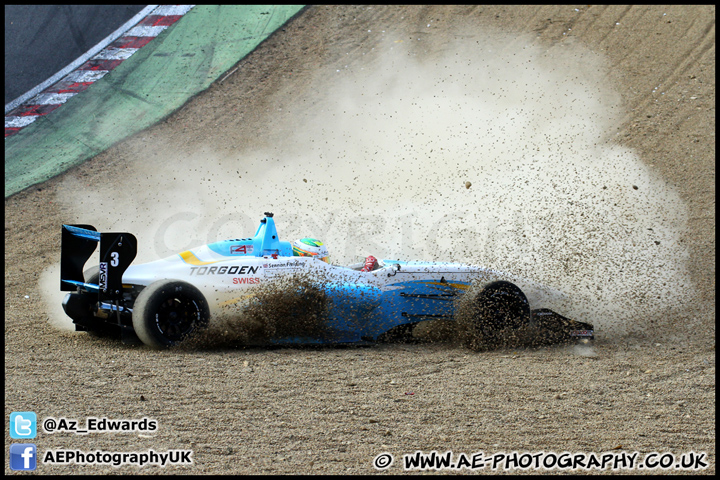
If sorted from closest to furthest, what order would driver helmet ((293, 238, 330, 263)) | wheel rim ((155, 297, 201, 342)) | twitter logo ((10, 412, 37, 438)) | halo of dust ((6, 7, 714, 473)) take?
twitter logo ((10, 412, 37, 438)) → halo of dust ((6, 7, 714, 473)) → wheel rim ((155, 297, 201, 342)) → driver helmet ((293, 238, 330, 263))

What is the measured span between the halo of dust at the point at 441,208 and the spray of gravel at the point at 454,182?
0.04m

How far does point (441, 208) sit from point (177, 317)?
6.39m

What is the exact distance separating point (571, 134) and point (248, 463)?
12.1 meters

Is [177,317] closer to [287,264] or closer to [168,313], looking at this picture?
[168,313]

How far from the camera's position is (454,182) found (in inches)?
520

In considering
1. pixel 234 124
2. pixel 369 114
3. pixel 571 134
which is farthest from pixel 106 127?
pixel 571 134

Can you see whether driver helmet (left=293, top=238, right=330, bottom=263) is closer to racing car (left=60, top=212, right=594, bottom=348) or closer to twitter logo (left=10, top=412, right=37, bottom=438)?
racing car (left=60, top=212, right=594, bottom=348)

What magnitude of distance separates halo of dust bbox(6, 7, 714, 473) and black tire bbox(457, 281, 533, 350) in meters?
0.25

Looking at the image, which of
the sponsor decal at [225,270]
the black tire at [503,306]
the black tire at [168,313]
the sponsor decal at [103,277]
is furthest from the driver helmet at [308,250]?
the sponsor decal at [103,277]

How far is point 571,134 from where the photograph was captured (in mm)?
14312

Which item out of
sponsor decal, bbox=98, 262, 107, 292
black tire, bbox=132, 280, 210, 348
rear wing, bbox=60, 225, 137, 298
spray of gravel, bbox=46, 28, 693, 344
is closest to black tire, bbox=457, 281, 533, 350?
spray of gravel, bbox=46, 28, 693, 344

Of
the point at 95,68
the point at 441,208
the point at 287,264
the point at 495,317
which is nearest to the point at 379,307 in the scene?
the point at 287,264

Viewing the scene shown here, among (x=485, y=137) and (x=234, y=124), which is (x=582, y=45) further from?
(x=234, y=124)

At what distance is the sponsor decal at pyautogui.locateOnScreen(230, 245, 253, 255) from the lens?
7.23 metres
